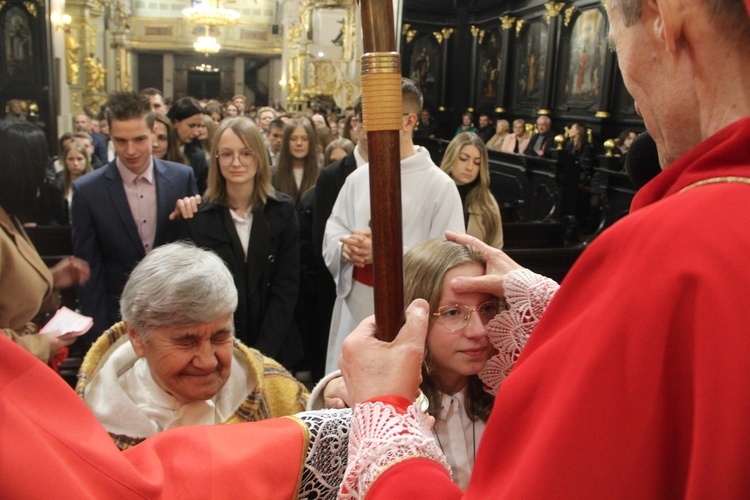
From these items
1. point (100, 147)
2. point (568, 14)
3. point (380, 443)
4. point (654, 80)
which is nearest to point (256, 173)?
point (380, 443)

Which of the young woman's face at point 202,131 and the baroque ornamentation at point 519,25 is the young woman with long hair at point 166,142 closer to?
the young woman's face at point 202,131

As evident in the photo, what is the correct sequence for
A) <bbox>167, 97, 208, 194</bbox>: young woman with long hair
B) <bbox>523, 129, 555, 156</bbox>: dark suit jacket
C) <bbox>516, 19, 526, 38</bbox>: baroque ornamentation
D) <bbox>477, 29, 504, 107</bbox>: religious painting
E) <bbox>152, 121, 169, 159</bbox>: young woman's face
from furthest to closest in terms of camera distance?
<bbox>477, 29, 504, 107</bbox>: religious painting, <bbox>516, 19, 526, 38</bbox>: baroque ornamentation, <bbox>523, 129, 555, 156</bbox>: dark suit jacket, <bbox>167, 97, 208, 194</bbox>: young woman with long hair, <bbox>152, 121, 169, 159</bbox>: young woman's face

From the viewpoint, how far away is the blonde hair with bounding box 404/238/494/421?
183 cm

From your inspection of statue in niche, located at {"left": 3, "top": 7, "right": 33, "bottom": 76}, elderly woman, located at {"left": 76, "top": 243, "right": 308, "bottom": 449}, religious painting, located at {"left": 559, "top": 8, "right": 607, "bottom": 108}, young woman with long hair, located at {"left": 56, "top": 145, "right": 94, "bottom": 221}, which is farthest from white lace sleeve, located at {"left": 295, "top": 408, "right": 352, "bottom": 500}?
statue in niche, located at {"left": 3, "top": 7, "right": 33, "bottom": 76}

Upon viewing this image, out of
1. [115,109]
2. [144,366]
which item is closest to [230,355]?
[144,366]

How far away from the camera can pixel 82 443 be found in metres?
0.85

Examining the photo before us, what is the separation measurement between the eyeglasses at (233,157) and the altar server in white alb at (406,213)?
494 millimetres

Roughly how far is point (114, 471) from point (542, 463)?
529mm

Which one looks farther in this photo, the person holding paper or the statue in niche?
the statue in niche

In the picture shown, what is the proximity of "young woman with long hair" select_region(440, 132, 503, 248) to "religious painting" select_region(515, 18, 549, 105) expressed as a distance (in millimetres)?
10446

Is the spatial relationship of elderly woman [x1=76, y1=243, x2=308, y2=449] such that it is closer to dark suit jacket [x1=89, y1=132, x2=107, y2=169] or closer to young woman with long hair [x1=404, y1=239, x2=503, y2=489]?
young woman with long hair [x1=404, y1=239, x2=503, y2=489]

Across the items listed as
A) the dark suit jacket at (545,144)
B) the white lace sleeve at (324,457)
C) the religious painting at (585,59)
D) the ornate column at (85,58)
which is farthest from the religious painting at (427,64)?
the white lace sleeve at (324,457)

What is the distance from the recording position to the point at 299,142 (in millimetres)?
4984

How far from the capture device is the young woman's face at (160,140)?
4.83 m
